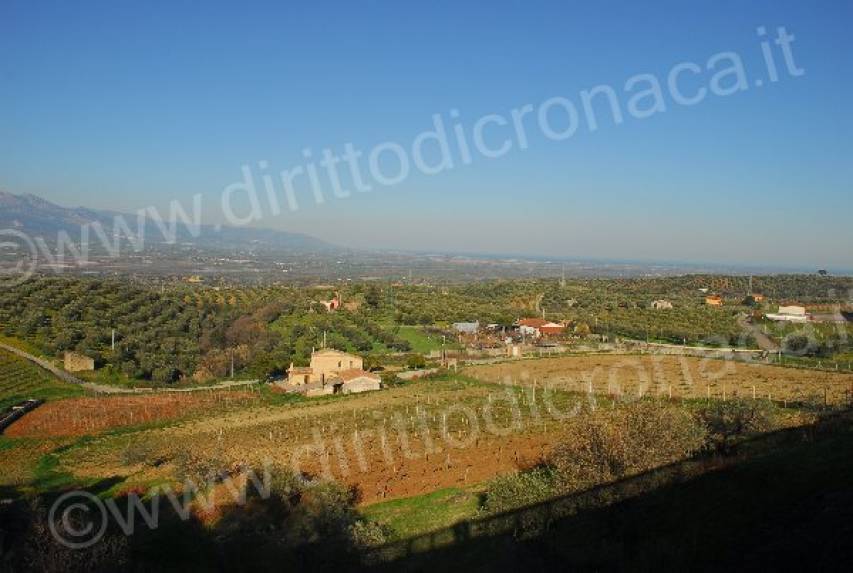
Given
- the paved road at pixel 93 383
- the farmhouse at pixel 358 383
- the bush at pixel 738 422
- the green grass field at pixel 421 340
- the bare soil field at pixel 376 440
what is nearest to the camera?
the bush at pixel 738 422

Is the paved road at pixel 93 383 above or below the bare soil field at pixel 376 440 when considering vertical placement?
above

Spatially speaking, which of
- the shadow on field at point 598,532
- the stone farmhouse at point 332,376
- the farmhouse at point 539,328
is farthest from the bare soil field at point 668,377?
the shadow on field at point 598,532

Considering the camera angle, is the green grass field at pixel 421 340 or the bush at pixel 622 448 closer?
the bush at pixel 622 448

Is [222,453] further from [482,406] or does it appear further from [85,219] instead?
[85,219]

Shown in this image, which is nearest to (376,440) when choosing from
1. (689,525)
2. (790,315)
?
(689,525)

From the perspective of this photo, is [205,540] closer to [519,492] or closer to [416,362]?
[519,492]

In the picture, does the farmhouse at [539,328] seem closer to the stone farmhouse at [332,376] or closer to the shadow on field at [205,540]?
the stone farmhouse at [332,376]

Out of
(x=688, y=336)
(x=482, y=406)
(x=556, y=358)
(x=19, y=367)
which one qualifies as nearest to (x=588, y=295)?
(x=688, y=336)
